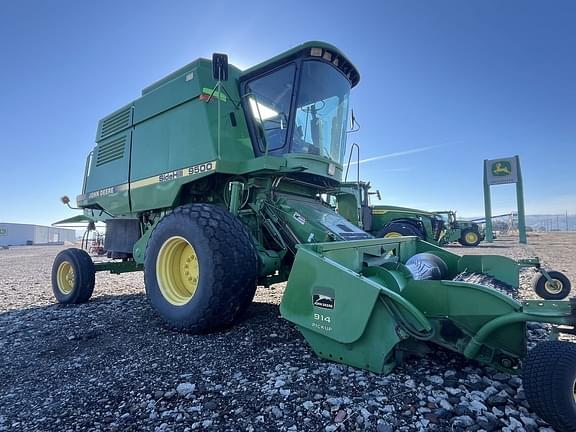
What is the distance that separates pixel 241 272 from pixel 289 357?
850 mm

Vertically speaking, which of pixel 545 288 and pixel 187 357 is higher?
pixel 545 288

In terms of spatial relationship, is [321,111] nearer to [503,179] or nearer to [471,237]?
[471,237]

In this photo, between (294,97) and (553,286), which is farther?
(294,97)

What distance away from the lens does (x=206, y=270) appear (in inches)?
119

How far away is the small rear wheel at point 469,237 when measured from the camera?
17922mm

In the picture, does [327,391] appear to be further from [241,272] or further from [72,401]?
[72,401]

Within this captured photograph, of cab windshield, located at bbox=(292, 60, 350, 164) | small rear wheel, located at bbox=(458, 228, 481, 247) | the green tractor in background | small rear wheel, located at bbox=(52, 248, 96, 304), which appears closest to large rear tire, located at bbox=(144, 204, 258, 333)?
cab windshield, located at bbox=(292, 60, 350, 164)

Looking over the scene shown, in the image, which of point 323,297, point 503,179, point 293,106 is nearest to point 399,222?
point 293,106

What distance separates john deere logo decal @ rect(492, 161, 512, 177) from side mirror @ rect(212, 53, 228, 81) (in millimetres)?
19575

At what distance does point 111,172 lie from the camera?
5.54m

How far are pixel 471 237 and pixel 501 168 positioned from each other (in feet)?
14.3

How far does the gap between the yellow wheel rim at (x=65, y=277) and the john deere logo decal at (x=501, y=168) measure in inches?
798

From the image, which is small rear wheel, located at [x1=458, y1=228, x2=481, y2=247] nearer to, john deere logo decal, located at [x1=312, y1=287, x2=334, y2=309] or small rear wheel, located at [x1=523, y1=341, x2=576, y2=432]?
john deere logo decal, located at [x1=312, y1=287, x2=334, y2=309]

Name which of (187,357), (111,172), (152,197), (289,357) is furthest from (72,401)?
(111,172)
